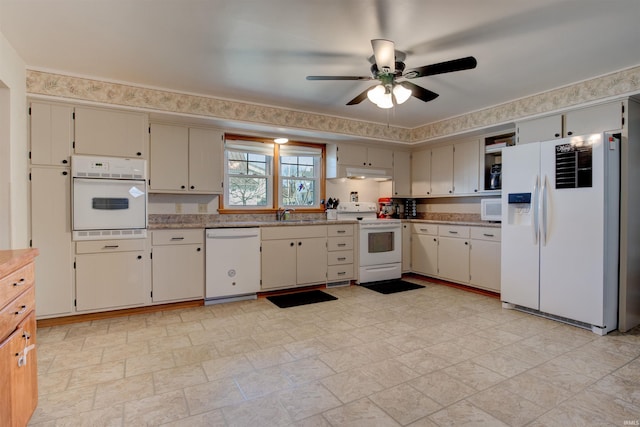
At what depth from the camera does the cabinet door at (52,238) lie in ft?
10.4

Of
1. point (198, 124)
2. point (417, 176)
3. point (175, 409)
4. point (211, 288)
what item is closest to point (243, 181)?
point (198, 124)

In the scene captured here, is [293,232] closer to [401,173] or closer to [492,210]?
[401,173]

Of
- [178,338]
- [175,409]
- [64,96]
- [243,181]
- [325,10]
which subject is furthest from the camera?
[243,181]

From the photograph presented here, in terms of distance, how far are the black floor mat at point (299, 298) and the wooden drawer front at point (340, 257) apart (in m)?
0.48

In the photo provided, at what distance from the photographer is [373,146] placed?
212 inches

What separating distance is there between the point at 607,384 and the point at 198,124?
14.3ft

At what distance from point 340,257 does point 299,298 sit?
914 millimetres

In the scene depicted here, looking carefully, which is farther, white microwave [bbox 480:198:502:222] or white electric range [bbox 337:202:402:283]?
white electric range [bbox 337:202:402:283]

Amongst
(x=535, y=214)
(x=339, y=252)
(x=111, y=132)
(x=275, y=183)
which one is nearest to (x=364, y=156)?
(x=275, y=183)

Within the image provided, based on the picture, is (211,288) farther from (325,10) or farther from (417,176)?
(417,176)

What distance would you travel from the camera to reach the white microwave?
4.32m

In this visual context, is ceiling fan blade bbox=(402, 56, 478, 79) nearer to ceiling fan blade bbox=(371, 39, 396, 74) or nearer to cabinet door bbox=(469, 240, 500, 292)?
ceiling fan blade bbox=(371, 39, 396, 74)

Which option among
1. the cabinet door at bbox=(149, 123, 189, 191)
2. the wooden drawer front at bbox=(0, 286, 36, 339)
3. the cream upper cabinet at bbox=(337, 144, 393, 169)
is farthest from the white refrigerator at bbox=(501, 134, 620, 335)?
the wooden drawer front at bbox=(0, 286, 36, 339)

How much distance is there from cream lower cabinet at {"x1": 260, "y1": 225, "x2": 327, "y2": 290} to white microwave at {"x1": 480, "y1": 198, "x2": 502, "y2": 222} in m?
2.15
